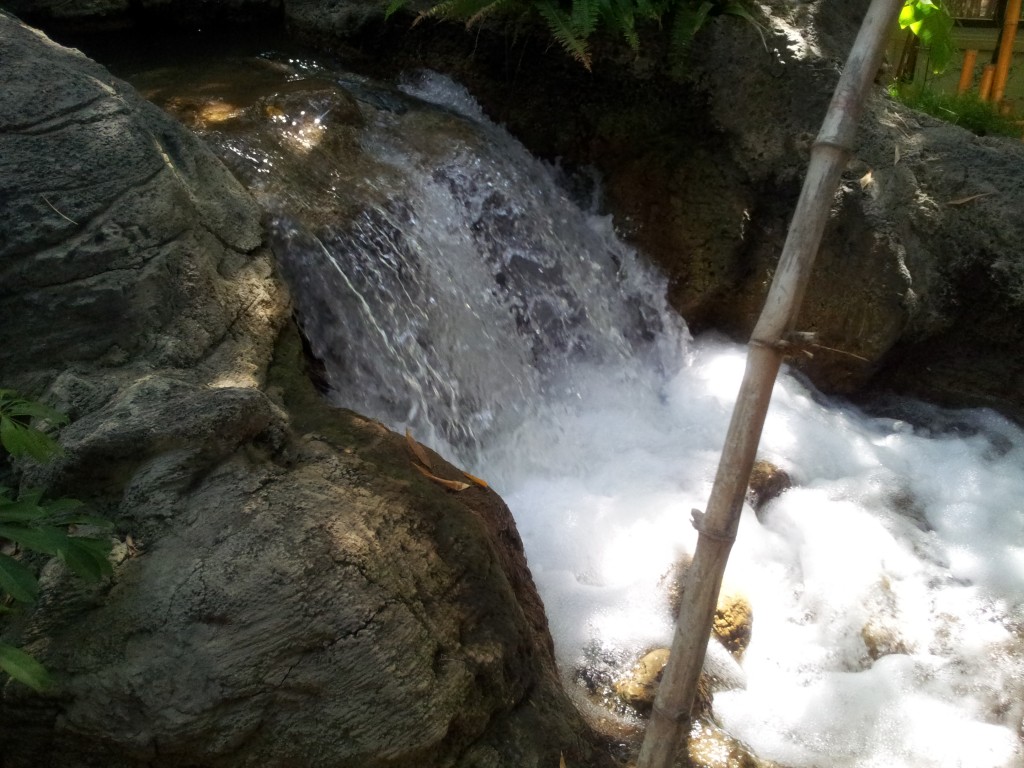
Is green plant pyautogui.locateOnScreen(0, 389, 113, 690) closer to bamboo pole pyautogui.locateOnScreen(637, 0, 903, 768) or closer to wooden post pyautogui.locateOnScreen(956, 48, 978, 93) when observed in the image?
bamboo pole pyautogui.locateOnScreen(637, 0, 903, 768)

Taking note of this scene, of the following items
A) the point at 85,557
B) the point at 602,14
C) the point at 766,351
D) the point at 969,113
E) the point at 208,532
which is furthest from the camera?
the point at 969,113

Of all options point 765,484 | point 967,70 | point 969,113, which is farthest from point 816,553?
point 967,70

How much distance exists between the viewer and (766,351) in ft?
5.18

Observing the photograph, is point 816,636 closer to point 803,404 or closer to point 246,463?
point 803,404

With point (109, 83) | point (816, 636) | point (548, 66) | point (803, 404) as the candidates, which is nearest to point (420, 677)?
point (816, 636)

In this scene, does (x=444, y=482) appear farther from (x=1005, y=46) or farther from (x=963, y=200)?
(x=1005, y=46)

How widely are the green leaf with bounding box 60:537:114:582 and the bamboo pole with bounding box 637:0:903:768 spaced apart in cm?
109

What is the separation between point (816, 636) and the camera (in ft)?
10.8

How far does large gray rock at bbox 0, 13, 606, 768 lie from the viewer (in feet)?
6.30

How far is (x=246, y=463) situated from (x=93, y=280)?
813 mm

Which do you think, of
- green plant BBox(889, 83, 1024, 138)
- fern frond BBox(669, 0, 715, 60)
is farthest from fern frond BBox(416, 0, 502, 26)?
green plant BBox(889, 83, 1024, 138)

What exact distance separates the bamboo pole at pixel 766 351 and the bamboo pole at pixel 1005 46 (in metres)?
6.58

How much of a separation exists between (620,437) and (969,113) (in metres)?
3.30

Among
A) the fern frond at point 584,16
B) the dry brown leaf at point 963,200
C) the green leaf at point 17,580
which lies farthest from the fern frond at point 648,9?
the green leaf at point 17,580
